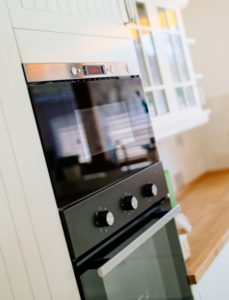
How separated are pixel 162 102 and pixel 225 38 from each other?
4.04ft

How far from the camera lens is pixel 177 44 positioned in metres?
2.27

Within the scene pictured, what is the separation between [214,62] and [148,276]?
2.16 m

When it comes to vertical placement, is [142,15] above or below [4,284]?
above

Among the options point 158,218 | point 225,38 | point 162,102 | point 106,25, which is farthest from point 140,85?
point 225,38

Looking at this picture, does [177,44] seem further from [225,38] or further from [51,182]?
[51,182]

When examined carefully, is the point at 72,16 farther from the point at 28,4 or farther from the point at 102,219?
the point at 102,219

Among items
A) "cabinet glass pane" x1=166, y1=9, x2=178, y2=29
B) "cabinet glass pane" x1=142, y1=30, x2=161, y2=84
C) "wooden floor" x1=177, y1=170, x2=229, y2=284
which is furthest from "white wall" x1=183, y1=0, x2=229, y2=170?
"cabinet glass pane" x1=142, y1=30, x2=161, y2=84

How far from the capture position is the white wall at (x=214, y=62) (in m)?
2.88

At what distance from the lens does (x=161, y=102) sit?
76.4 inches

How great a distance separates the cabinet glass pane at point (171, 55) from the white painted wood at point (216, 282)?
0.96m

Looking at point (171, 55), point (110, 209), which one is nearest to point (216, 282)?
point (110, 209)

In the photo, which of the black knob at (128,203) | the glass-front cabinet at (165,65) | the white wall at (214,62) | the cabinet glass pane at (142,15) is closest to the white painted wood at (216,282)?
the black knob at (128,203)

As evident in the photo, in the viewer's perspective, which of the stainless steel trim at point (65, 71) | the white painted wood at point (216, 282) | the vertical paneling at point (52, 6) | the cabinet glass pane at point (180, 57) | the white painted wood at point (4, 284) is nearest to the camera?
the white painted wood at point (4, 284)

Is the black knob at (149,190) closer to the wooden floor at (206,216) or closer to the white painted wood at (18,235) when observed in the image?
the wooden floor at (206,216)
